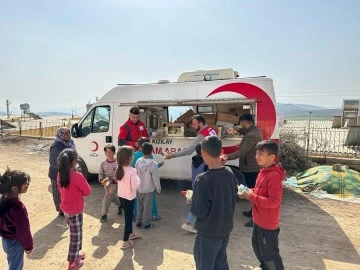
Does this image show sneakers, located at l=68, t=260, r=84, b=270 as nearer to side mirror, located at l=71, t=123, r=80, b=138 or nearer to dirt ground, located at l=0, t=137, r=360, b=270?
dirt ground, located at l=0, t=137, r=360, b=270

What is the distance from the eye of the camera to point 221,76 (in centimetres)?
595

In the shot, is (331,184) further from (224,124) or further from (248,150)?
(248,150)

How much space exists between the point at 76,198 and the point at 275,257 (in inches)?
94.1

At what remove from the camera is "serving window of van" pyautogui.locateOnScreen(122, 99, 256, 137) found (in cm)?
580

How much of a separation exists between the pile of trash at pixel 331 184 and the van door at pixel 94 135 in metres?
4.71

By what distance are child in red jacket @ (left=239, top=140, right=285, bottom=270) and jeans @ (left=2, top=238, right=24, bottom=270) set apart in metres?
2.29

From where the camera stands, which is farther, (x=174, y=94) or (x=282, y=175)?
Result: (x=174, y=94)

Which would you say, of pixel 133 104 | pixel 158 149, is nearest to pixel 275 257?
pixel 158 149

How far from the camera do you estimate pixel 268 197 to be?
275 cm

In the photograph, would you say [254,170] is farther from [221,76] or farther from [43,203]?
[43,203]

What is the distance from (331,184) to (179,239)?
428 centimetres

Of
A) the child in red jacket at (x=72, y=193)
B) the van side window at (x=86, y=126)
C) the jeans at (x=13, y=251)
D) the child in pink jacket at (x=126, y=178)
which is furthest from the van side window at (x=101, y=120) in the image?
the jeans at (x=13, y=251)

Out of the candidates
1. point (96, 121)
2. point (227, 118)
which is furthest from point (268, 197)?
point (96, 121)

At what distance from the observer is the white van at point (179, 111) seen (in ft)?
17.5
